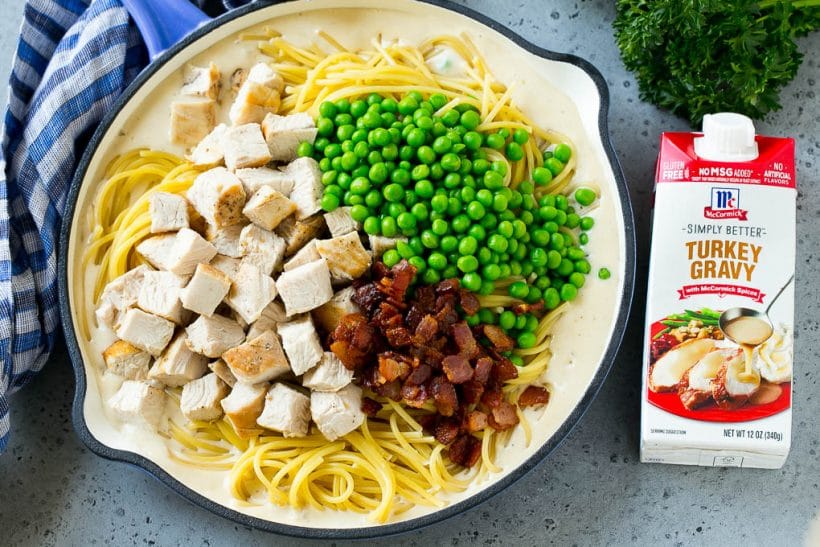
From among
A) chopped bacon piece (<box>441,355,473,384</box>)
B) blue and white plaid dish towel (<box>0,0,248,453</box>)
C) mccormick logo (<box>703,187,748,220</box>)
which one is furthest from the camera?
blue and white plaid dish towel (<box>0,0,248,453</box>)

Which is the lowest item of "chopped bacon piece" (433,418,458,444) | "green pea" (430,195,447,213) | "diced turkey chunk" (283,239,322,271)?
"chopped bacon piece" (433,418,458,444)

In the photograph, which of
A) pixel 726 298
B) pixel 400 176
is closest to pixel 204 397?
pixel 400 176

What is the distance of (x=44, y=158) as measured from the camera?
11.0ft

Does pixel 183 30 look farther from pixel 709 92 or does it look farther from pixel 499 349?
pixel 709 92

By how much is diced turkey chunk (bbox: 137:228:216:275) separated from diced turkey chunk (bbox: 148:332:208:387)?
0.28 metres

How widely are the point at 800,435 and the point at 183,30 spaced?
3.12 metres

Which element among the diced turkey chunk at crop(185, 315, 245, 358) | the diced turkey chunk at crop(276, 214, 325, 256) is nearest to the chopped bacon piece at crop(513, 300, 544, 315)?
the diced turkey chunk at crop(276, 214, 325, 256)

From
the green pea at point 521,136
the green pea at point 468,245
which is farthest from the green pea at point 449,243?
the green pea at point 521,136

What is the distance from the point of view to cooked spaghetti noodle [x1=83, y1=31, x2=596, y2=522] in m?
3.05

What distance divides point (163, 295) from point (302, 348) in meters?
0.59

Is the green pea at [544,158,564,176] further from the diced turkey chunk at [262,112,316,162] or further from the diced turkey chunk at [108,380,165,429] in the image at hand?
the diced turkey chunk at [108,380,165,429]

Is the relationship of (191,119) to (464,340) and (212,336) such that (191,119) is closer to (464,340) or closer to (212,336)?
(212,336)

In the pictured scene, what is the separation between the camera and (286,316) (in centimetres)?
312

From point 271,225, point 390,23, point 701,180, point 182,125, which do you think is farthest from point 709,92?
point 182,125
